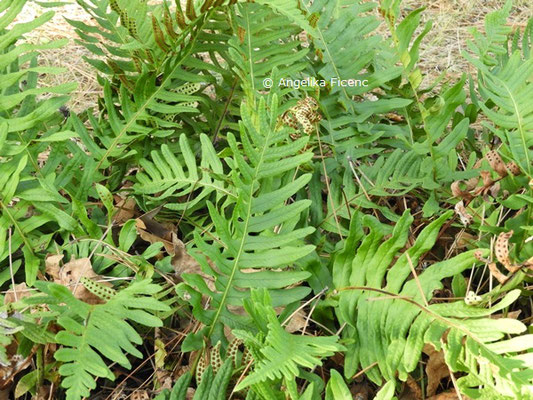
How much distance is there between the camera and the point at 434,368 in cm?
86

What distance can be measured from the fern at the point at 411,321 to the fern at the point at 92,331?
0.82 ft

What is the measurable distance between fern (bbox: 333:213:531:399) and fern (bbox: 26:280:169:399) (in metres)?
0.25

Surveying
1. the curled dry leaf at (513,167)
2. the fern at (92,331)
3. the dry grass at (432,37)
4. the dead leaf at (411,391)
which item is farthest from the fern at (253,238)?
the dry grass at (432,37)

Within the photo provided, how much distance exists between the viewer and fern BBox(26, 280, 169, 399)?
0.76 metres

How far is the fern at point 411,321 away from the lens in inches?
28.4

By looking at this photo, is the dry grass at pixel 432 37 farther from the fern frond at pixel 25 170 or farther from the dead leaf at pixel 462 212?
the dead leaf at pixel 462 212

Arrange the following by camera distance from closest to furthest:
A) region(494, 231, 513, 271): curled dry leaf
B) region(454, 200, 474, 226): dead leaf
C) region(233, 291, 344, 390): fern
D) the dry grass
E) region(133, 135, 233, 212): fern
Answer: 1. region(233, 291, 344, 390): fern
2. region(494, 231, 513, 271): curled dry leaf
3. region(454, 200, 474, 226): dead leaf
4. region(133, 135, 233, 212): fern
5. the dry grass

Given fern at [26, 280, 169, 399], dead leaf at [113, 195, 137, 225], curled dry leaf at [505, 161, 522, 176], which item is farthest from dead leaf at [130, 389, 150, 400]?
curled dry leaf at [505, 161, 522, 176]

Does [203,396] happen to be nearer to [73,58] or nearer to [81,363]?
[81,363]

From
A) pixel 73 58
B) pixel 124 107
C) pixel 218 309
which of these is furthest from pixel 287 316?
pixel 73 58

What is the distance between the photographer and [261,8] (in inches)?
43.3

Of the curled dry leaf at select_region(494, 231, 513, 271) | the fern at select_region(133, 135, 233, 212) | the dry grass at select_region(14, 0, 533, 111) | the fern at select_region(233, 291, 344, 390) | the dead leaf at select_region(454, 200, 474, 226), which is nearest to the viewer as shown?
the fern at select_region(233, 291, 344, 390)

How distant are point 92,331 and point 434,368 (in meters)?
0.44

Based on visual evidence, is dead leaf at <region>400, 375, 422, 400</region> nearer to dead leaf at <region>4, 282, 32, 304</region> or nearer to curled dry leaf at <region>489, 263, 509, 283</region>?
curled dry leaf at <region>489, 263, 509, 283</region>
